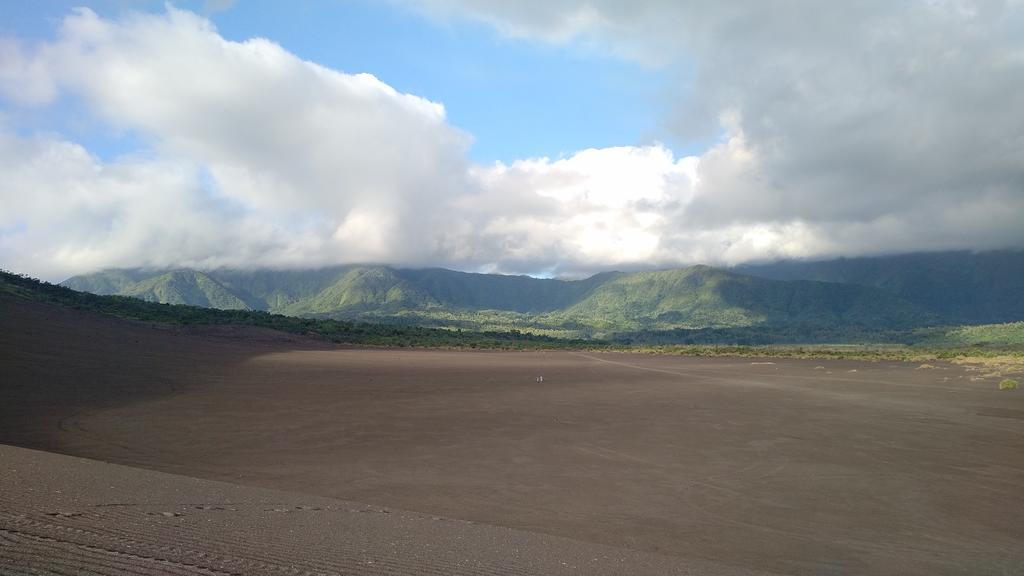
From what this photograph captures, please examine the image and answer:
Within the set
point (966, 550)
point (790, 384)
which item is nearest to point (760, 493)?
point (966, 550)

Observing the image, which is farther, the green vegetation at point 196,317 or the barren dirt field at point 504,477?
the green vegetation at point 196,317

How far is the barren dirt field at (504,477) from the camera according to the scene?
6.73 m

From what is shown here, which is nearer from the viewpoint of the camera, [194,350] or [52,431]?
[52,431]

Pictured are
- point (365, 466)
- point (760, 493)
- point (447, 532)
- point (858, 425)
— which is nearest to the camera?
point (447, 532)

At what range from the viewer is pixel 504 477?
484 inches

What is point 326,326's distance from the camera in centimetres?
8350

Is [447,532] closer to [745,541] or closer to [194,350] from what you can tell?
[745,541]

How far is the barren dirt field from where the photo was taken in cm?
673

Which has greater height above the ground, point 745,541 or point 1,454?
point 1,454

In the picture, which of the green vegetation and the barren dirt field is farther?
the green vegetation

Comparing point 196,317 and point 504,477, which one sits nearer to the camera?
point 504,477

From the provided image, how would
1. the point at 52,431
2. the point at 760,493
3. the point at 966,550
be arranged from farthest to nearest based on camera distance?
1. the point at 52,431
2. the point at 760,493
3. the point at 966,550

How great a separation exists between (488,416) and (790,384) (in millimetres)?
22921

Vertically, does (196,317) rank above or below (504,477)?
above
